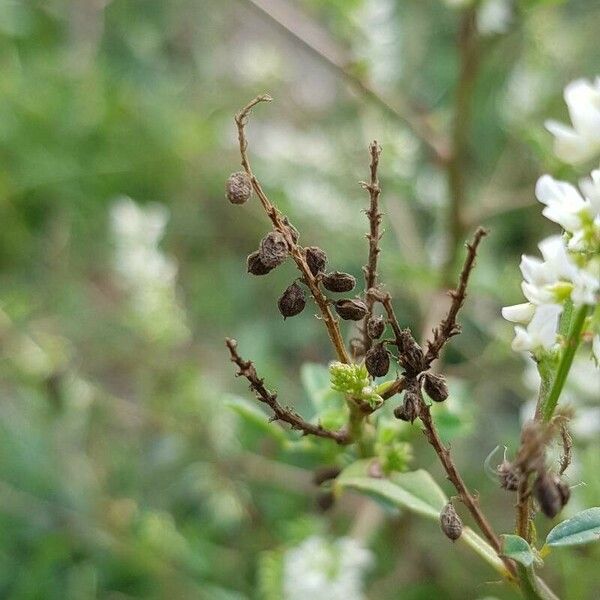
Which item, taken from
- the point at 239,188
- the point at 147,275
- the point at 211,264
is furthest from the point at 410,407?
the point at 211,264

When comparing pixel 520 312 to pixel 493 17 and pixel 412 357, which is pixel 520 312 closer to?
pixel 412 357

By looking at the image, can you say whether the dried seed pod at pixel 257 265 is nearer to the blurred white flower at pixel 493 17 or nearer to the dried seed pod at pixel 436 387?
the dried seed pod at pixel 436 387

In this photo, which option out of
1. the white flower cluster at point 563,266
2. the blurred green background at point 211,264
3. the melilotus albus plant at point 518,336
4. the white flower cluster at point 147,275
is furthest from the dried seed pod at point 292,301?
the white flower cluster at point 147,275

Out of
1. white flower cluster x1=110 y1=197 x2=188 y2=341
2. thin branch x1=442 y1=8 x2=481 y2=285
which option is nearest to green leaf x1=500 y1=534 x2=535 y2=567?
thin branch x1=442 y1=8 x2=481 y2=285

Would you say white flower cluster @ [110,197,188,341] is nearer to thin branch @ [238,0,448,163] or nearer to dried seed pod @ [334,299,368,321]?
thin branch @ [238,0,448,163]

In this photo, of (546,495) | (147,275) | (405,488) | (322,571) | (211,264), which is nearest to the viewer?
(546,495)

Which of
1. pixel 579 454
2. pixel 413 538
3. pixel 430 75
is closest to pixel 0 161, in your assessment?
pixel 430 75
